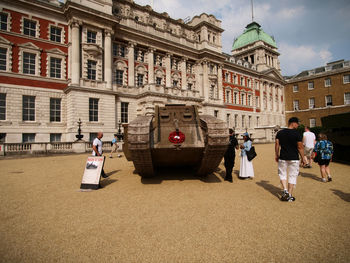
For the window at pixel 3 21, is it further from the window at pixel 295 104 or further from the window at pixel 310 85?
the window at pixel 295 104

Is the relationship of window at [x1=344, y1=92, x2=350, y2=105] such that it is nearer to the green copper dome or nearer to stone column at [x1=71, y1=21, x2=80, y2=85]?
the green copper dome

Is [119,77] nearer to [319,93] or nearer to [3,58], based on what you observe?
[3,58]

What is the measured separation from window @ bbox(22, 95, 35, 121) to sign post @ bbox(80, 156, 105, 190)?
668 inches

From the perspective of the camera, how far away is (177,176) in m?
6.85

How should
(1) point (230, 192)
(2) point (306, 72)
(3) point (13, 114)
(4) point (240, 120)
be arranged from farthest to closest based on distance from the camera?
1. (2) point (306, 72)
2. (4) point (240, 120)
3. (3) point (13, 114)
4. (1) point (230, 192)

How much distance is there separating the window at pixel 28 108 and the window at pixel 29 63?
248cm

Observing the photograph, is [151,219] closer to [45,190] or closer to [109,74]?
[45,190]

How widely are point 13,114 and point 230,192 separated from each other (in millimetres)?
20445

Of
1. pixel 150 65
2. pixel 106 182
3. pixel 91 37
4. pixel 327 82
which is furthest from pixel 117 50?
pixel 327 82

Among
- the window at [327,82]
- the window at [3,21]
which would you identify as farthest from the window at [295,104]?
the window at [3,21]

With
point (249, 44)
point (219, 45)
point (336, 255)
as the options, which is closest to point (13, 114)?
point (336, 255)

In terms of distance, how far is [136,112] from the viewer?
23.6 m

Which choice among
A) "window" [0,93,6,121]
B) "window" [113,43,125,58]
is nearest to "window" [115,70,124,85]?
"window" [113,43,125,58]

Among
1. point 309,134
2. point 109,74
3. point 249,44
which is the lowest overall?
point 309,134
